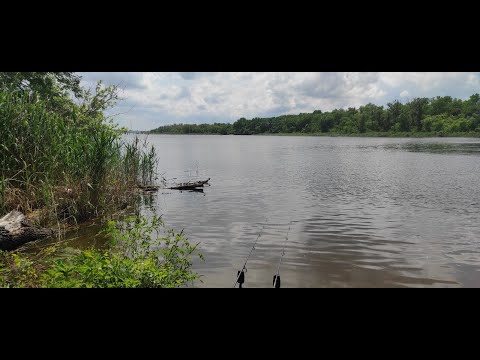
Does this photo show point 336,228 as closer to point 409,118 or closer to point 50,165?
point 50,165

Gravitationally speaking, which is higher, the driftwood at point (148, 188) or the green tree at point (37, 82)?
the green tree at point (37, 82)

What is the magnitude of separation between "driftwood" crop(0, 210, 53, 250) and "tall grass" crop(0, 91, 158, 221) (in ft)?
1.61

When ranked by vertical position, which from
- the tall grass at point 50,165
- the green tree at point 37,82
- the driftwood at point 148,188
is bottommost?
the driftwood at point 148,188

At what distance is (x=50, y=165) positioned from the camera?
8562mm

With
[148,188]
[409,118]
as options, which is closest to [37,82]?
[148,188]

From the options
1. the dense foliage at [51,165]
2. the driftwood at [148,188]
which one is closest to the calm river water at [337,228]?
the driftwood at [148,188]

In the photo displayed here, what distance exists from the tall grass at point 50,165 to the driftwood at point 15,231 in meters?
0.49

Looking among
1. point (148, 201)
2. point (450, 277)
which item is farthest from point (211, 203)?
point (450, 277)

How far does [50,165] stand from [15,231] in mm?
1907

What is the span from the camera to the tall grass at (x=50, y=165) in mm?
8109

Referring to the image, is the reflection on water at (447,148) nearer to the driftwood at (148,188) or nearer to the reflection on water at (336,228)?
the reflection on water at (336,228)
